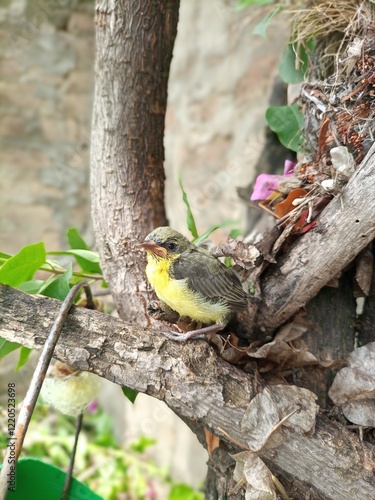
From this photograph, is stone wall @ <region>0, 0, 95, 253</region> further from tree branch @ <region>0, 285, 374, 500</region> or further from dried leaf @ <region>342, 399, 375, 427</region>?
dried leaf @ <region>342, 399, 375, 427</region>

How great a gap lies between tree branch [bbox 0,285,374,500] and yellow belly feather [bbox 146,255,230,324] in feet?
0.34

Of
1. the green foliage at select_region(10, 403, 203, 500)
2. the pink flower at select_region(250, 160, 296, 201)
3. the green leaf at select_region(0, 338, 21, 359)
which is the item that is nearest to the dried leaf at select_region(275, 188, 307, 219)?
the pink flower at select_region(250, 160, 296, 201)

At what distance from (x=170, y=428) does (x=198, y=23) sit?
1881 millimetres

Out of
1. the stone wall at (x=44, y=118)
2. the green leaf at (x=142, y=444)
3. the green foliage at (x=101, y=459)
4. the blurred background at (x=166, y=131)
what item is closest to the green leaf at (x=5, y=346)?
the blurred background at (x=166, y=131)

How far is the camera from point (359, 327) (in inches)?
41.0

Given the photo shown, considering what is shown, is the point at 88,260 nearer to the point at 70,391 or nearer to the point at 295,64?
the point at 70,391

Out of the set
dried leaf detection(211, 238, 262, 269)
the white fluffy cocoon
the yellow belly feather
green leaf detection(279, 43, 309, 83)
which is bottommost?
the white fluffy cocoon

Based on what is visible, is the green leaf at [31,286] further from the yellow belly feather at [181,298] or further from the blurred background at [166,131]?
the blurred background at [166,131]

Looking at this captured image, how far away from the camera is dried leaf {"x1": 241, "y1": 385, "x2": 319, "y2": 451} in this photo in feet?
2.71

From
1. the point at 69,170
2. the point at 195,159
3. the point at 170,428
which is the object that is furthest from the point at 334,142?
the point at 69,170

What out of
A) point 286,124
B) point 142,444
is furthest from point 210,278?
point 142,444

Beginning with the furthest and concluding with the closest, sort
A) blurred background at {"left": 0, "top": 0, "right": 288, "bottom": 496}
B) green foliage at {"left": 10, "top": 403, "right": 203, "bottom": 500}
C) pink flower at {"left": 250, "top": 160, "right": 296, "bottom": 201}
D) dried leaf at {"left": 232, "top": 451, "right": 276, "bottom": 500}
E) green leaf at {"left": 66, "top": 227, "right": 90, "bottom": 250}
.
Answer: green foliage at {"left": 10, "top": 403, "right": 203, "bottom": 500}
blurred background at {"left": 0, "top": 0, "right": 288, "bottom": 496}
green leaf at {"left": 66, "top": 227, "right": 90, "bottom": 250}
pink flower at {"left": 250, "top": 160, "right": 296, "bottom": 201}
dried leaf at {"left": 232, "top": 451, "right": 276, "bottom": 500}

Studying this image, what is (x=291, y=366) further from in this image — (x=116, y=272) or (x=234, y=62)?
(x=234, y=62)

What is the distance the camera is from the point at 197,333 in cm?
91
